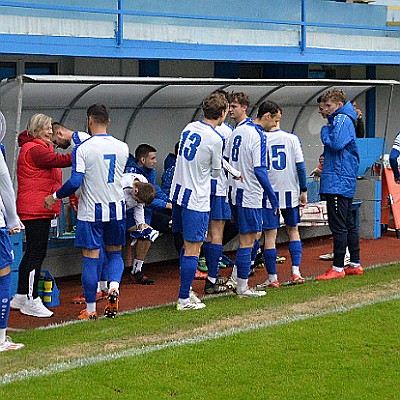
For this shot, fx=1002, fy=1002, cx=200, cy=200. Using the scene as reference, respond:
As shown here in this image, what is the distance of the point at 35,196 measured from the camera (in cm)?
895

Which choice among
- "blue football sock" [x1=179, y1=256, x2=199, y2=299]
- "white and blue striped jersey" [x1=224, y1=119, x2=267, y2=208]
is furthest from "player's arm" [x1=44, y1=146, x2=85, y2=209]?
"white and blue striped jersey" [x1=224, y1=119, x2=267, y2=208]

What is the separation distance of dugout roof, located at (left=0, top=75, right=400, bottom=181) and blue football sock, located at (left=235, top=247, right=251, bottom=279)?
1780 mm

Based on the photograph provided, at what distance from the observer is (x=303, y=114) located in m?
14.2

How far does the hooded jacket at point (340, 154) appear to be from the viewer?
10.3 meters

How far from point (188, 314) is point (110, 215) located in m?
1.10

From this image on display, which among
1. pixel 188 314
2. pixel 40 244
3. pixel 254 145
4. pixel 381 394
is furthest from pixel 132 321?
pixel 381 394

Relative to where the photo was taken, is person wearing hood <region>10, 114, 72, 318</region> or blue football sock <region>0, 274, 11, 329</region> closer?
blue football sock <region>0, 274, 11, 329</region>

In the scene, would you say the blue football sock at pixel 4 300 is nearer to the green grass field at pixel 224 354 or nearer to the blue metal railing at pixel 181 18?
the green grass field at pixel 224 354

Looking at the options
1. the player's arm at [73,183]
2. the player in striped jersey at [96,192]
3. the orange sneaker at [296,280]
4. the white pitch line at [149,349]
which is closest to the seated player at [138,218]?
the player in striped jersey at [96,192]

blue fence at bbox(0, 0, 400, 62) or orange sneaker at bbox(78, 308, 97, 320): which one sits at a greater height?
blue fence at bbox(0, 0, 400, 62)

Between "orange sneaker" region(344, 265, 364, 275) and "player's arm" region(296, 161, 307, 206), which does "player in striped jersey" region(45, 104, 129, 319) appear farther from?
"orange sneaker" region(344, 265, 364, 275)

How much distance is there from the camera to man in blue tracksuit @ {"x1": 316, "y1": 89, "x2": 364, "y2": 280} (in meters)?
10.3

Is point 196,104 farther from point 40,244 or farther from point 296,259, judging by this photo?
point 40,244

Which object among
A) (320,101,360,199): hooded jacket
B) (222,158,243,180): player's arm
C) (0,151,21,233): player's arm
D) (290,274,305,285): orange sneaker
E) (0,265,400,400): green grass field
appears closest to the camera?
(0,265,400,400): green grass field
